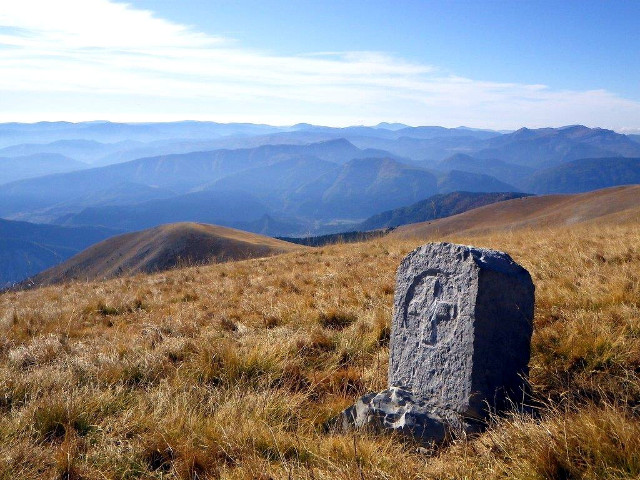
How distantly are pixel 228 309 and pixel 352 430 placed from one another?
4091 millimetres

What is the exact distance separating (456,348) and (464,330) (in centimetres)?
16

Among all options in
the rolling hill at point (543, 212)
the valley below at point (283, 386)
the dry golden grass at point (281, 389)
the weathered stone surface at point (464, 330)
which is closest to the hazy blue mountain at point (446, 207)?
the rolling hill at point (543, 212)

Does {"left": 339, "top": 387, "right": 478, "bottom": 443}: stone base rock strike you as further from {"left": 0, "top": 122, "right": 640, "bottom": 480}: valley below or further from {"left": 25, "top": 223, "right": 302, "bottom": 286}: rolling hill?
{"left": 25, "top": 223, "right": 302, "bottom": 286}: rolling hill

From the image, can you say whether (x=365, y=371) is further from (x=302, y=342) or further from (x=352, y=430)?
(x=352, y=430)

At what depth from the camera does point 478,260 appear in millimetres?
3484

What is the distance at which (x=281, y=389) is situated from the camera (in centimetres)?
398

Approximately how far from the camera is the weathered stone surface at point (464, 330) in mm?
3459

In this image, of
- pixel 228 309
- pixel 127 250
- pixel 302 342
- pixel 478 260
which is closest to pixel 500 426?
pixel 478 260

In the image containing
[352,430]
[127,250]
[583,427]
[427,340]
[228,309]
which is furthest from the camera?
[127,250]

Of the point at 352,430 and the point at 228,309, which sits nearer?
the point at 352,430

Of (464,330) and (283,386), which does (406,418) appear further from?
(283,386)

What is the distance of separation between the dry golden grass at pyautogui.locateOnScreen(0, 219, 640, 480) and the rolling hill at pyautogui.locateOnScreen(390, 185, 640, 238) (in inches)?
1326

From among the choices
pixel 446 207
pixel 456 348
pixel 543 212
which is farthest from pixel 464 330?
pixel 446 207

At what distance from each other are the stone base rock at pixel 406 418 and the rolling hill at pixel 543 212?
118ft
